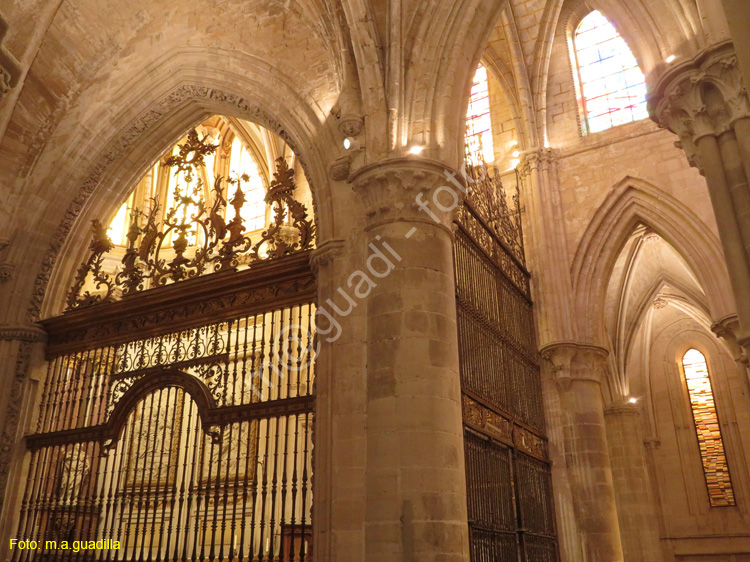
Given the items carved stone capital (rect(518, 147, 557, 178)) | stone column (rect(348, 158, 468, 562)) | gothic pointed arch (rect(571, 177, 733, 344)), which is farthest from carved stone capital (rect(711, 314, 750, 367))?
stone column (rect(348, 158, 468, 562))

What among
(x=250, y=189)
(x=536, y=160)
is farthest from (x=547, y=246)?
(x=250, y=189)

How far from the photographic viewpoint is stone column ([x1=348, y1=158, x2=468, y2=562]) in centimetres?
638

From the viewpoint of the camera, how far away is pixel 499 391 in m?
9.66

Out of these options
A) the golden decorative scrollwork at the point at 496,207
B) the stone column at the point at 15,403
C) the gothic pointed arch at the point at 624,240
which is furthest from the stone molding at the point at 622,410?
the stone column at the point at 15,403

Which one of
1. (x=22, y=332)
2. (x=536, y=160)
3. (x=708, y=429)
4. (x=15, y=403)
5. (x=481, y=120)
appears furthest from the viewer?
(x=708, y=429)

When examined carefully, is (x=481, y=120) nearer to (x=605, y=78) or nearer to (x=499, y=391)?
(x=605, y=78)

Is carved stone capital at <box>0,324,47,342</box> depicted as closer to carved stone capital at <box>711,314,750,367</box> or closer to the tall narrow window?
carved stone capital at <box>711,314,750,367</box>

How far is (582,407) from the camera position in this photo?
11.4m

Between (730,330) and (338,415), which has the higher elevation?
(730,330)

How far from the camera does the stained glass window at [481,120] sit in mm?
13945

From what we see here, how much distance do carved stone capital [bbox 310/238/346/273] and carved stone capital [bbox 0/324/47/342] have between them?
5.09 metres

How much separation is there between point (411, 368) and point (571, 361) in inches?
220

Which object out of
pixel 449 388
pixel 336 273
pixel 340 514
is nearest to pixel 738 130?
pixel 449 388

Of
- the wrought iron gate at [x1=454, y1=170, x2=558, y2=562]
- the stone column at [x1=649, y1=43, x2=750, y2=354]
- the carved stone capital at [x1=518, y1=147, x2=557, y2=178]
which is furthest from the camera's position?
the carved stone capital at [x1=518, y1=147, x2=557, y2=178]
